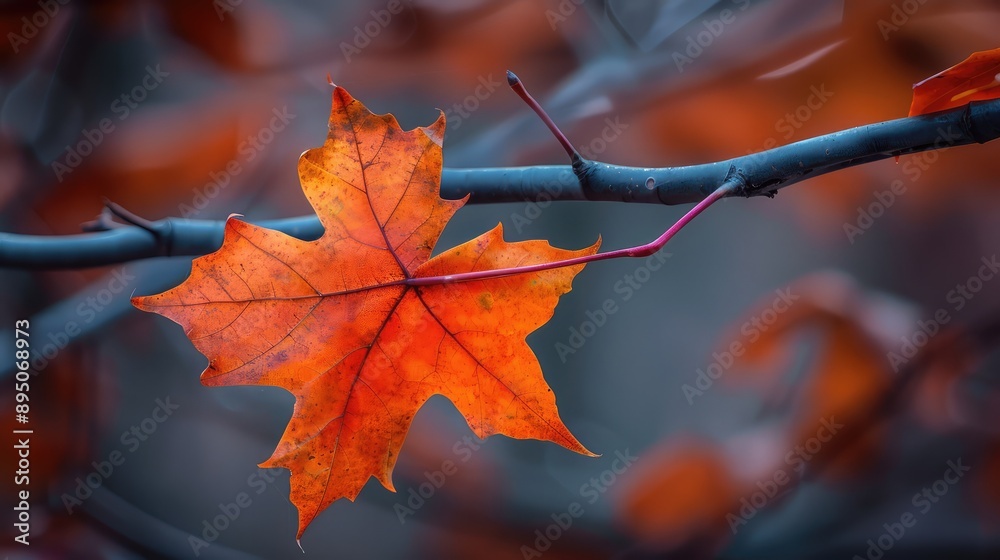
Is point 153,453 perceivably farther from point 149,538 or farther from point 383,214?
point 383,214

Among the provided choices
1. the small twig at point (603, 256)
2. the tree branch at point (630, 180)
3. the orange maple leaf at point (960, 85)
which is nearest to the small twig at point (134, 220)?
the tree branch at point (630, 180)

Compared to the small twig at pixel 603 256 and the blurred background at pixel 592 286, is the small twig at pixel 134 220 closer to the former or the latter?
the small twig at pixel 603 256

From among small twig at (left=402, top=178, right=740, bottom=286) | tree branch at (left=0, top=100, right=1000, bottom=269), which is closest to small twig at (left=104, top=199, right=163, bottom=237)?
tree branch at (left=0, top=100, right=1000, bottom=269)

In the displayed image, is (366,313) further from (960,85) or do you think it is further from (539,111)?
(960,85)

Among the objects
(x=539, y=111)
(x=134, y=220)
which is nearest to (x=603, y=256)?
(x=539, y=111)

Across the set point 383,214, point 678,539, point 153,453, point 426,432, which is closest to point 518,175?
point 383,214
